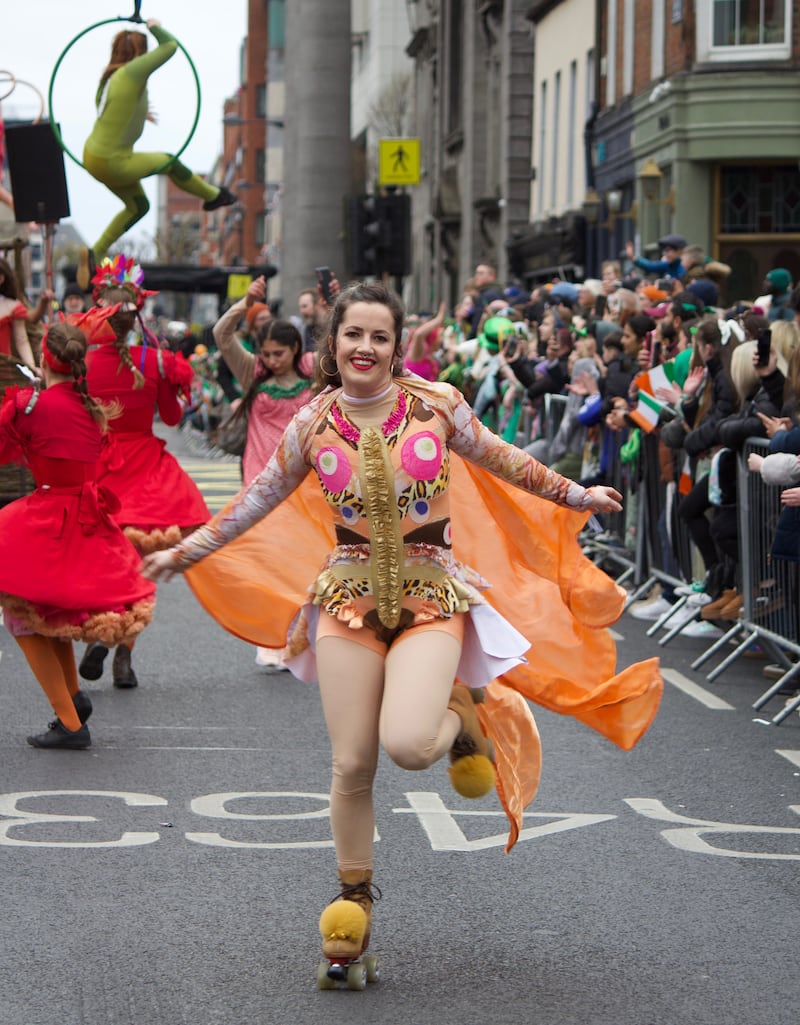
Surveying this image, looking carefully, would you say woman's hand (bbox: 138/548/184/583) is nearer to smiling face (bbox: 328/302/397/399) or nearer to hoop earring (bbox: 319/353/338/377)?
hoop earring (bbox: 319/353/338/377)

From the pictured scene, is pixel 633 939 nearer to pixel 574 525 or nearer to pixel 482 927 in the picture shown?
pixel 482 927

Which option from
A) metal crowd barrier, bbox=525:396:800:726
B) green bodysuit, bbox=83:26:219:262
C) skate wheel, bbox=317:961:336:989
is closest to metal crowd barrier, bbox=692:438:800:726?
metal crowd barrier, bbox=525:396:800:726

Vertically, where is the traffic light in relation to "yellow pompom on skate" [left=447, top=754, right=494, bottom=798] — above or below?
above

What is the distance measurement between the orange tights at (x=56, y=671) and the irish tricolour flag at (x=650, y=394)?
5206 millimetres

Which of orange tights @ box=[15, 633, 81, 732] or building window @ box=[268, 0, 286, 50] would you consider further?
building window @ box=[268, 0, 286, 50]

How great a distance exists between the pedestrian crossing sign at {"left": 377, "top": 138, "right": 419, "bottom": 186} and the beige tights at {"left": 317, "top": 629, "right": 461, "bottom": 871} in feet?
69.3

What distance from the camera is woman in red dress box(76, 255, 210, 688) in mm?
10539

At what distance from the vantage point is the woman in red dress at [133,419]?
34.6ft

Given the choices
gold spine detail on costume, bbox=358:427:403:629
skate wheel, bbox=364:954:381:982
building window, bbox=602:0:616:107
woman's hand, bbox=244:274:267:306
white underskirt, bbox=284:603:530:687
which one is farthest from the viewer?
building window, bbox=602:0:616:107

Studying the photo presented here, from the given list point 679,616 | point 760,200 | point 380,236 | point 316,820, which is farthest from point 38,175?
point 760,200

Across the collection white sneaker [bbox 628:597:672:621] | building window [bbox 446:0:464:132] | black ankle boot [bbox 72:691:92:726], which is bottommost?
white sneaker [bbox 628:597:672:621]

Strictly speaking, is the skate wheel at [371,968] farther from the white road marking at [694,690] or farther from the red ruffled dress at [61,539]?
the white road marking at [694,690]

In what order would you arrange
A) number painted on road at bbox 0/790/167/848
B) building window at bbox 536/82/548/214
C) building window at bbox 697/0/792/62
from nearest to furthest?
1. number painted on road at bbox 0/790/167/848
2. building window at bbox 697/0/792/62
3. building window at bbox 536/82/548/214

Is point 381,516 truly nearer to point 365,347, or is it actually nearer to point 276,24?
point 365,347
